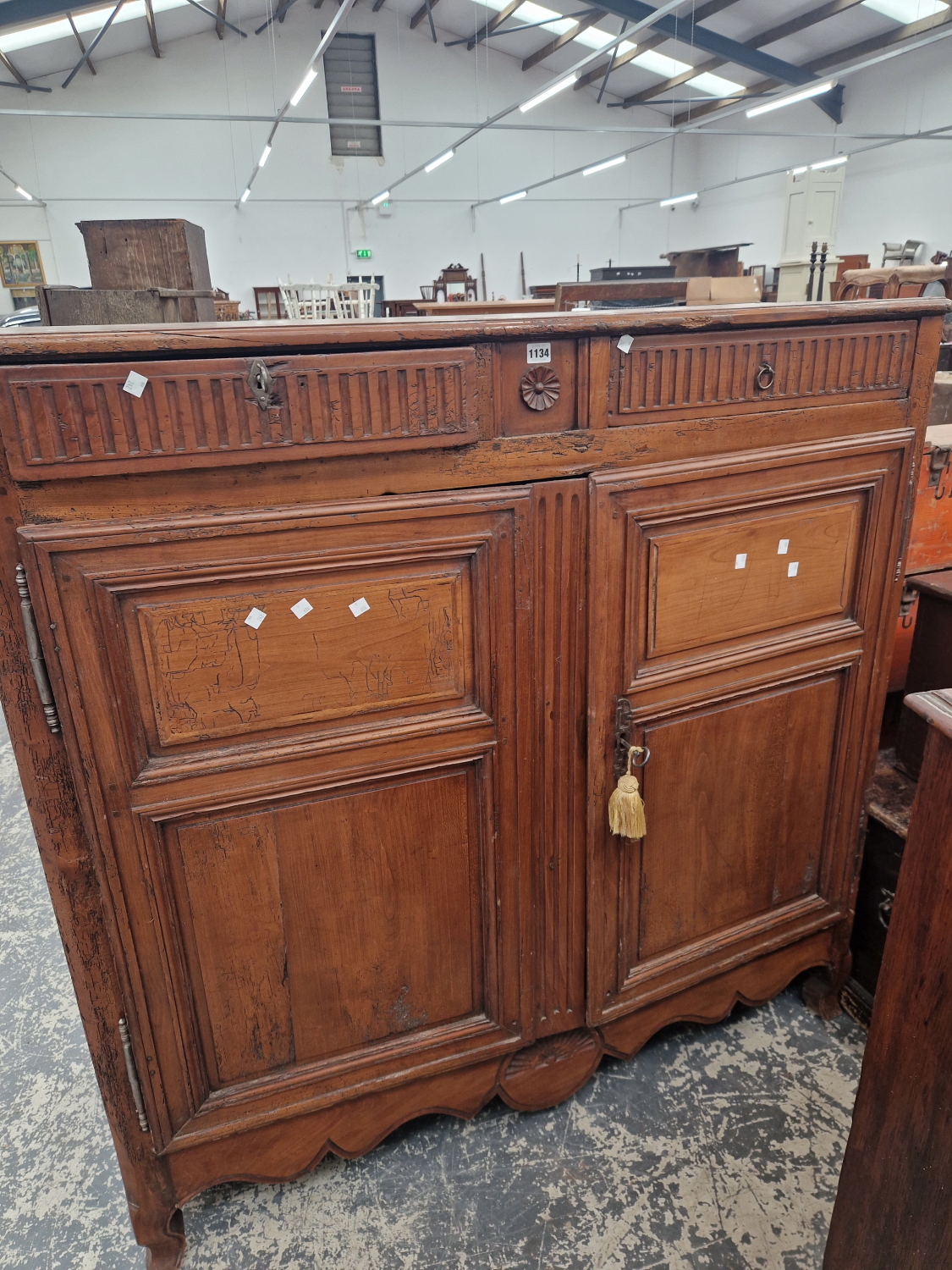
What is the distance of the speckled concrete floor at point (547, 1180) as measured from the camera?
1324mm

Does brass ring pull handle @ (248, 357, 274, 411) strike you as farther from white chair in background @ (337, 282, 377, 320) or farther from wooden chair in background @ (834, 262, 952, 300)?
white chair in background @ (337, 282, 377, 320)


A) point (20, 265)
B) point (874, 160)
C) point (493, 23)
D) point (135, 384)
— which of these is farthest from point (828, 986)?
point (20, 265)

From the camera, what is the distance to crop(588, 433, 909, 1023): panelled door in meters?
1.24

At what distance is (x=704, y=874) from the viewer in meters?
1.48

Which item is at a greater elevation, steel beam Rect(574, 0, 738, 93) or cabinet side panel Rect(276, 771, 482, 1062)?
steel beam Rect(574, 0, 738, 93)

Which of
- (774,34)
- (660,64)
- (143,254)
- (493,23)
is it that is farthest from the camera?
(660,64)

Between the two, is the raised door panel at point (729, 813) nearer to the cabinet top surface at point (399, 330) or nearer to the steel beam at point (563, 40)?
the cabinet top surface at point (399, 330)

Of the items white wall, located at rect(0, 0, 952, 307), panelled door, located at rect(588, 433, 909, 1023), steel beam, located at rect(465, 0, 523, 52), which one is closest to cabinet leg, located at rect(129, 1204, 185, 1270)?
panelled door, located at rect(588, 433, 909, 1023)

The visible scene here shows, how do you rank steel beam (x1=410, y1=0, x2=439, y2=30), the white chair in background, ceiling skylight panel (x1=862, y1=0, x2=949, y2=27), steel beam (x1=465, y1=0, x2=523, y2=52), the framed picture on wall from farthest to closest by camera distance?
the framed picture on wall < steel beam (x1=410, y1=0, x2=439, y2=30) < steel beam (x1=465, y1=0, x2=523, y2=52) < ceiling skylight panel (x1=862, y1=0, x2=949, y2=27) < the white chair in background

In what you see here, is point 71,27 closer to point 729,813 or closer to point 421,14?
point 421,14

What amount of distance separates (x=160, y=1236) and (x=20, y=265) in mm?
14822

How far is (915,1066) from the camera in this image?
32.2 inches

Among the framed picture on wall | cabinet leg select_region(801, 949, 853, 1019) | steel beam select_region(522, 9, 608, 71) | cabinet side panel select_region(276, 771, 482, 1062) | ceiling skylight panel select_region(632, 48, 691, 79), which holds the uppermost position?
steel beam select_region(522, 9, 608, 71)

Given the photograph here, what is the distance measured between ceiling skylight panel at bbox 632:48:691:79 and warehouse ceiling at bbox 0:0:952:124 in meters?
0.02
